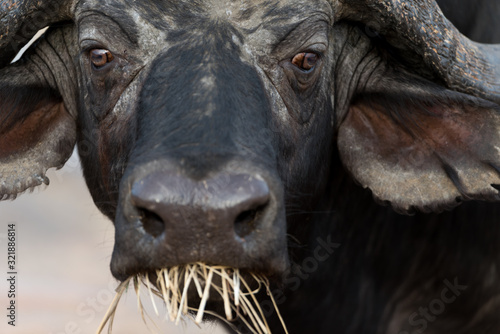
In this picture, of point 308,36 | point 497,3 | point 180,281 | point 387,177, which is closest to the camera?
point 180,281

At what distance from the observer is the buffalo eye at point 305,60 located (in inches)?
141

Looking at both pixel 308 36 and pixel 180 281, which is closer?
pixel 180 281

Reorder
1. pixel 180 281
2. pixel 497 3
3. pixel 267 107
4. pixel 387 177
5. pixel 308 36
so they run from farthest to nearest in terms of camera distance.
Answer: pixel 497 3, pixel 387 177, pixel 308 36, pixel 267 107, pixel 180 281

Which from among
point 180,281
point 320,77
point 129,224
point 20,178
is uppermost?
point 320,77

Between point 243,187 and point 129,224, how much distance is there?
1.53 feet

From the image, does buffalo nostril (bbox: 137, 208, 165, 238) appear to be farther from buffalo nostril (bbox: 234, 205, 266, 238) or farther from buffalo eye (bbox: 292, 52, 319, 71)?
buffalo eye (bbox: 292, 52, 319, 71)

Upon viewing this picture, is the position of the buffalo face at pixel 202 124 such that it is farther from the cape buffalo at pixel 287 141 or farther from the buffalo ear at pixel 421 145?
the buffalo ear at pixel 421 145

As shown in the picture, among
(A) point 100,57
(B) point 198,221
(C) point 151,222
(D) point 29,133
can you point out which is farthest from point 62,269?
(B) point 198,221

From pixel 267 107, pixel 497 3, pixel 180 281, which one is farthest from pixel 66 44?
pixel 497 3

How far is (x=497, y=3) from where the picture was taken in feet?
14.9

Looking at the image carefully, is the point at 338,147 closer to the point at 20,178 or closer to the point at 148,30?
the point at 148,30

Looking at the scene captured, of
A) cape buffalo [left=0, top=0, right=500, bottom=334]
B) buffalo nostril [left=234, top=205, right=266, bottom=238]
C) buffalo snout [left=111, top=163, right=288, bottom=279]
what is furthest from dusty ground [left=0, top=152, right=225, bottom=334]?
buffalo nostril [left=234, top=205, right=266, bottom=238]

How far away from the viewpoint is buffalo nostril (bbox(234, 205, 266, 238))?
114 inches

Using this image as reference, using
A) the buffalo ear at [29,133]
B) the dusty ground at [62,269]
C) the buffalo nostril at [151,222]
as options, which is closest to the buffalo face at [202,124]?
the buffalo nostril at [151,222]
